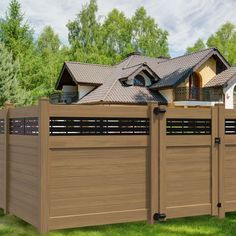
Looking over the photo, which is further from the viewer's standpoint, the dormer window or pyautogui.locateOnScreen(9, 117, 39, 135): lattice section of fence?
the dormer window

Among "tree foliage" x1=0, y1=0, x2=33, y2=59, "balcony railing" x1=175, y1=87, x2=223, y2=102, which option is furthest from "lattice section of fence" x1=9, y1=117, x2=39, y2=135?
"tree foliage" x1=0, y1=0, x2=33, y2=59

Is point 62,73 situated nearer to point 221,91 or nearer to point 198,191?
point 221,91

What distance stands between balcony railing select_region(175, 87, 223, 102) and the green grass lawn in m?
19.1

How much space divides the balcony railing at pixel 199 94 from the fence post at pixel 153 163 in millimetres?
19341

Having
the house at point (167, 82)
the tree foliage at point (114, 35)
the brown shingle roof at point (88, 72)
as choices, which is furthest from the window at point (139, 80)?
the tree foliage at point (114, 35)

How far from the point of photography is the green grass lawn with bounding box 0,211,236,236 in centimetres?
618

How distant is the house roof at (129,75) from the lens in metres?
24.7

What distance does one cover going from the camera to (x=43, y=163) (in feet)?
18.7

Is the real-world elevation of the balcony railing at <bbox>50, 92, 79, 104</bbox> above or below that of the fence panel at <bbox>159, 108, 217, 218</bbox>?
above

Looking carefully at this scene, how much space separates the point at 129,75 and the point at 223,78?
241 inches

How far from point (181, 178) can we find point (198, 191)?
433 millimetres

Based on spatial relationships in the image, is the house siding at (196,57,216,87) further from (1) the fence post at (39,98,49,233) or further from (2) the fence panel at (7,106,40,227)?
(1) the fence post at (39,98,49,233)

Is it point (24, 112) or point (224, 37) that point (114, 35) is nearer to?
point (224, 37)

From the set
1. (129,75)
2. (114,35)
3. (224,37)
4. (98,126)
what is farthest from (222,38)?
(98,126)
